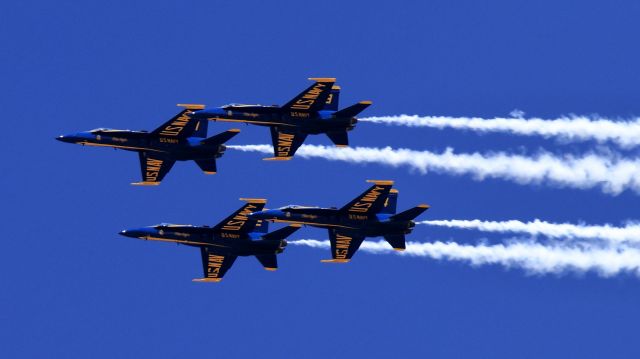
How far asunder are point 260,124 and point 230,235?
23.7 feet

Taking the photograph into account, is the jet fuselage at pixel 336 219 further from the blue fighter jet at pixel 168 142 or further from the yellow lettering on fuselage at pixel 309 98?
the yellow lettering on fuselage at pixel 309 98

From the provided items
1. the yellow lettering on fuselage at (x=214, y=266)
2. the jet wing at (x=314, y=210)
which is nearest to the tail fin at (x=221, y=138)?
the jet wing at (x=314, y=210)

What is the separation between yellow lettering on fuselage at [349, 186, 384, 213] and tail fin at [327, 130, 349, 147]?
3916 millimetres

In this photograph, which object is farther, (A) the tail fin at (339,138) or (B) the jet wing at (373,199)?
(A) the tail fin at (339,138)

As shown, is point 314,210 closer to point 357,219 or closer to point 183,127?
point 357,219

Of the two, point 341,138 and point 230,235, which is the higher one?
point 341,138

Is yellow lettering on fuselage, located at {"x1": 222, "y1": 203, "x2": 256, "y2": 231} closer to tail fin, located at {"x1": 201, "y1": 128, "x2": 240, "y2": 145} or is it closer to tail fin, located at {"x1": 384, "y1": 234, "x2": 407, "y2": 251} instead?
tail fin, located at {"x1": 201, "y1": 128, "x2": 240, "y2": 145}

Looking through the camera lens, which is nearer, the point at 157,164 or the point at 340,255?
the point at 340,255

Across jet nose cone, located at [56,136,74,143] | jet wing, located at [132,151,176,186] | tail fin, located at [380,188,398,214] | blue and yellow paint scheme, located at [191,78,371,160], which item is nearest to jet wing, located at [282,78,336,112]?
blue and yellow paint scheme, located at [191,78,371,160]

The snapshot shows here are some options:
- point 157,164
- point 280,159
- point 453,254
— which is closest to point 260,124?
point 280,159

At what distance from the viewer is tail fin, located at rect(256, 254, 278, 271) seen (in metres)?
85.2

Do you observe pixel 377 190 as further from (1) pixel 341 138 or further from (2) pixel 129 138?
(2) pixel 129 138

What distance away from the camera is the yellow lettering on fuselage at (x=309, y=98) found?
84062 millimetres

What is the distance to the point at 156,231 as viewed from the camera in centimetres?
8806
